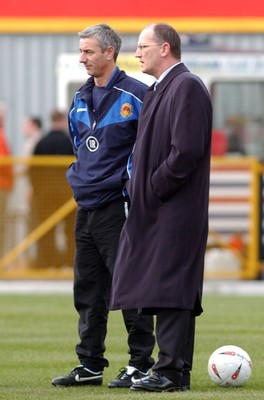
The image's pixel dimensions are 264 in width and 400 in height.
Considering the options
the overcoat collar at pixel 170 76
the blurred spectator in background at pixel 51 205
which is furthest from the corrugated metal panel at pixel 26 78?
the overcoat collar at pixel 170 76

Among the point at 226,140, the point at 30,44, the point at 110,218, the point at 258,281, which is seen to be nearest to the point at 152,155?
the point at 110,218

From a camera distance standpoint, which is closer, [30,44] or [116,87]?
[116,87]

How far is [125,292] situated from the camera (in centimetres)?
773

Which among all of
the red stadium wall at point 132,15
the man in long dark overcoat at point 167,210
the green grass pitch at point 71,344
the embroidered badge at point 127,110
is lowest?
the green grass pitch at point 71,344

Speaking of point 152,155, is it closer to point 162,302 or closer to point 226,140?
point 162,302

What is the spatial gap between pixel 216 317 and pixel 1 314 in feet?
6.76

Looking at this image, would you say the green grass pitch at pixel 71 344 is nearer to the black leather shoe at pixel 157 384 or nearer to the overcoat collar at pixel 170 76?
the black leather shoe at pixel 157 384

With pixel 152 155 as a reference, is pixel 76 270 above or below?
below

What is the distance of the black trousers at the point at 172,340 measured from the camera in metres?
7.64

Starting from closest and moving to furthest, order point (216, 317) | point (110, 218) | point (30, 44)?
point (110, 218) → point (216, 317) → point (30, 44)

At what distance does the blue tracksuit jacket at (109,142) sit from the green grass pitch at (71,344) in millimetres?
1154

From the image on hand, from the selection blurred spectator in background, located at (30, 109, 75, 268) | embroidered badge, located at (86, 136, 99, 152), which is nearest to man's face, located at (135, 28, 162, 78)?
embroidered badge, located at (86, 136, 99, 152)

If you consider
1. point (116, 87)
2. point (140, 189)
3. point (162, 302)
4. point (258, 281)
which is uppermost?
point (116, 87)

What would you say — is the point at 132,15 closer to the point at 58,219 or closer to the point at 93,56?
the point at 58,219
